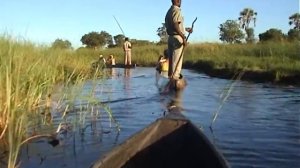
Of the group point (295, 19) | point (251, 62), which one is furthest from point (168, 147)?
point (295, 19)

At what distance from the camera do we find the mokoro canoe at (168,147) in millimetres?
4871

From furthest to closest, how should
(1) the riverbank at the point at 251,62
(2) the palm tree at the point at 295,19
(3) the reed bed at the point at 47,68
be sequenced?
(2) the palm tree at the point at 295,19, (1) the riverbank at the point at 251,62, (3) the reed bed at the point at 47,68

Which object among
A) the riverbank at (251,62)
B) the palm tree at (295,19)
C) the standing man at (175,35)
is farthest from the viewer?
the palm tree at (295,19)

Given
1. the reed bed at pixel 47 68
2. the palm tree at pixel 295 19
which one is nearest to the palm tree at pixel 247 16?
the palm tree at pixel 295 19

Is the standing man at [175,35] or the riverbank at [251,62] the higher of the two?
the standing man at [175,35]

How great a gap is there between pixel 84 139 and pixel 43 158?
37.7 inches

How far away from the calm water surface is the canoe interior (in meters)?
0.75

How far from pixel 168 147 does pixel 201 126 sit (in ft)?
8.06

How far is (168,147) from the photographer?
17.1 ft

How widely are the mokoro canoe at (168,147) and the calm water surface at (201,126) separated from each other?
751mm

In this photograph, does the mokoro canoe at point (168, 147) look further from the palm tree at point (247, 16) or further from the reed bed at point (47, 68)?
the palm tree at point (247, 16)

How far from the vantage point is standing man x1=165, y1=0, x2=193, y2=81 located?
37.9 feet

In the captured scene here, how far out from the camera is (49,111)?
A: 795 centimetres

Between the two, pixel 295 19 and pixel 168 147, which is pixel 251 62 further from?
pixel 295 19
